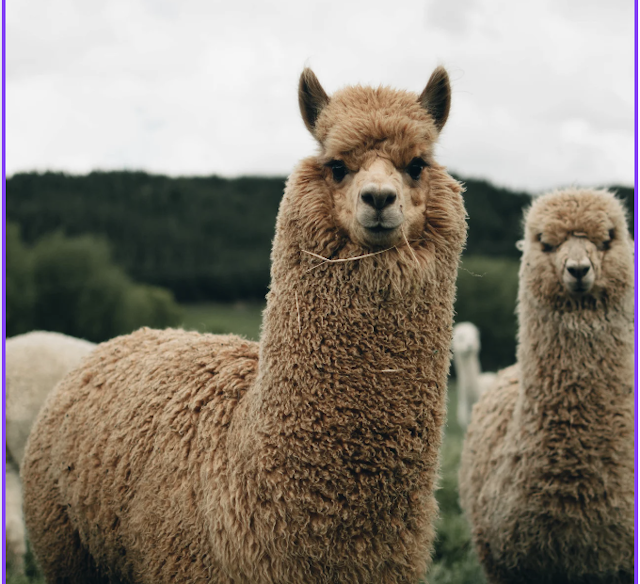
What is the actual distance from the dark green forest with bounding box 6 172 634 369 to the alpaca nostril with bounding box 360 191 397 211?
83.9ft

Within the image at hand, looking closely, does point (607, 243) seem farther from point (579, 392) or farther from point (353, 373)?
point (353, 373)

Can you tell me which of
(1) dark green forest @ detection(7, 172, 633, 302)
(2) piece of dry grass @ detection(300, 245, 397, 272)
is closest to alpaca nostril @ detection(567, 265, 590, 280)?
(2) piece of dry grass @ detection(300, 245, 397, 272)

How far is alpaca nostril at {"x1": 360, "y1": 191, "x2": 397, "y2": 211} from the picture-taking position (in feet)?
7.73

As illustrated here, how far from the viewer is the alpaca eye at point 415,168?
2.66 m

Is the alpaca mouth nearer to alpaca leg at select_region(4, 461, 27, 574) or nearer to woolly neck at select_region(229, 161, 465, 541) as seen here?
woolly neck at select_region(229, 161, 465, 541)

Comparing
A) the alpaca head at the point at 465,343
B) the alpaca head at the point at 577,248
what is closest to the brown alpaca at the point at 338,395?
the alpaca head at the point at 577,248

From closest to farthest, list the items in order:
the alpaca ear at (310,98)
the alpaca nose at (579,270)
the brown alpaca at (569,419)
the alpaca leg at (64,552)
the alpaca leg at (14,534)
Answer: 1. the alpaca ear at (310,98)
2. the alpaca leg at (64,552)
3. the brown alpaca at (569,419)
4. the alpaca nose at (579,270)
5. the alpaca leg at (14,534)

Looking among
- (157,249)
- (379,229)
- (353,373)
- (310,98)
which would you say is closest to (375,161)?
(379,229)

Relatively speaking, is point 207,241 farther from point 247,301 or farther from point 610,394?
point 610,394

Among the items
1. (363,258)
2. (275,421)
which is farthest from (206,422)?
(363,258)

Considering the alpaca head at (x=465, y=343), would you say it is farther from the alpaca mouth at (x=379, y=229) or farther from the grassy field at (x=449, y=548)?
the alpaca mouth at (x=379, y=229)

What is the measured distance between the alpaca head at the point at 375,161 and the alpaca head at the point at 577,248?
1.76 meters

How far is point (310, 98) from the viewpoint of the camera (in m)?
2.83

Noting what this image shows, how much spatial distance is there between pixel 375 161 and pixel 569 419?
2390 millimetres
